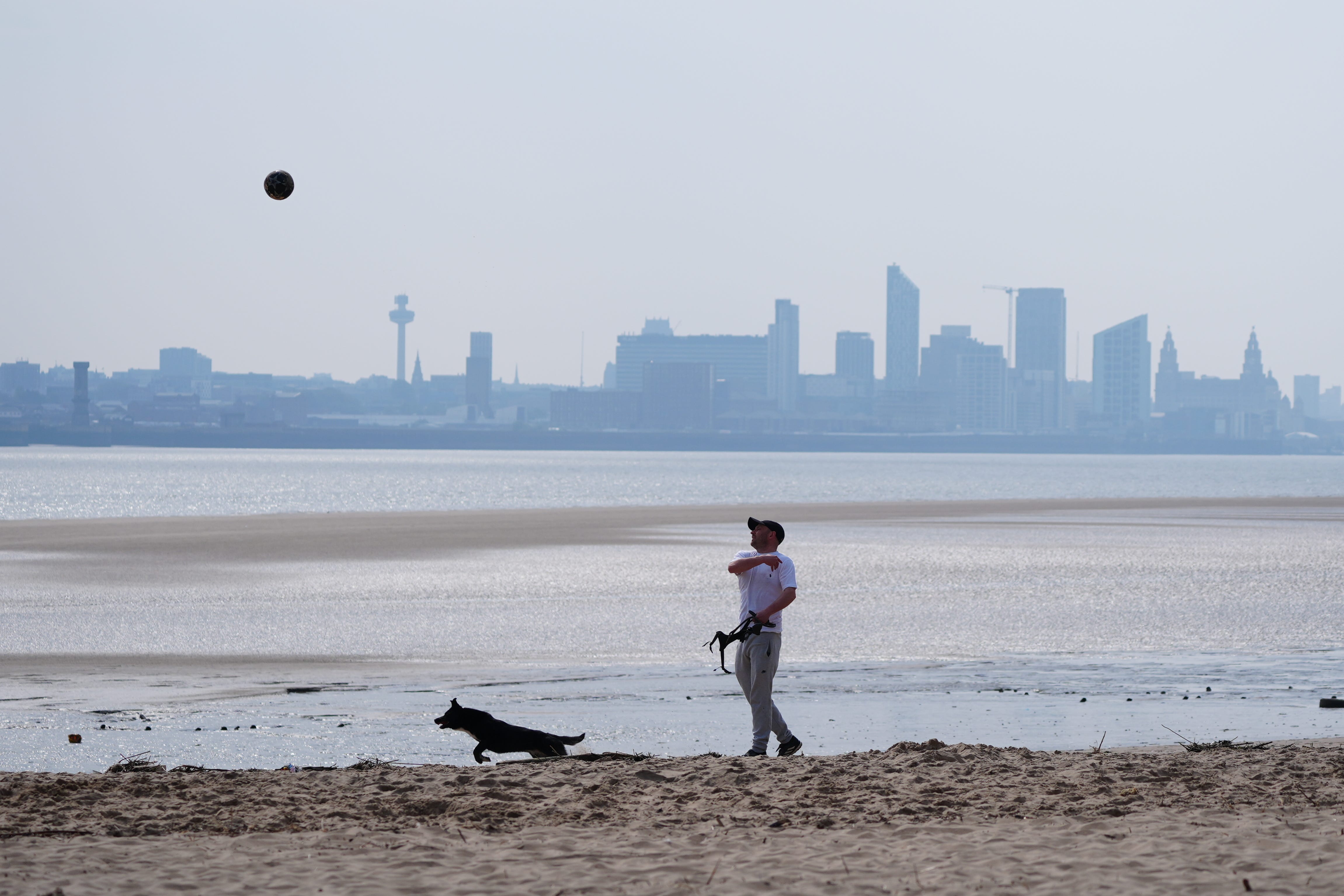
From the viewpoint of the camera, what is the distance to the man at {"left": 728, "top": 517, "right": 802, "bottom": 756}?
33.5ft

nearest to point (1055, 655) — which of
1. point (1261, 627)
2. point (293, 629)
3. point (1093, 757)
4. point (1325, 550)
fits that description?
point (1261, 627)

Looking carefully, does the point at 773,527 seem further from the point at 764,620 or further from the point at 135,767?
the point at 135,767

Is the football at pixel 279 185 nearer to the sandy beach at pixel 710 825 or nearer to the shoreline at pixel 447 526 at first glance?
the sandy beach at pixel 710 825

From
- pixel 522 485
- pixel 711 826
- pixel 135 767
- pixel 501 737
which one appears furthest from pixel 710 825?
pixel 522 485

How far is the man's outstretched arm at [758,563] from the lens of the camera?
10.2 meters

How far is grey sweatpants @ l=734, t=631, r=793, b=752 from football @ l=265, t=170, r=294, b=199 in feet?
17.8

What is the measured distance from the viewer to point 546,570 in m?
30.2

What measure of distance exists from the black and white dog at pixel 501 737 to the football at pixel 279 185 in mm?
4585

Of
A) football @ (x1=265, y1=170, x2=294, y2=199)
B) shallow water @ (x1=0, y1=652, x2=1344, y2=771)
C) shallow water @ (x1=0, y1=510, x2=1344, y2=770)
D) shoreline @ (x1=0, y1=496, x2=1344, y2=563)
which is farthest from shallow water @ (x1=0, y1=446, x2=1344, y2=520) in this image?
football @ (x1=265, y1=170, x2=294, y2=199)

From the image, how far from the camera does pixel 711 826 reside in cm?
808

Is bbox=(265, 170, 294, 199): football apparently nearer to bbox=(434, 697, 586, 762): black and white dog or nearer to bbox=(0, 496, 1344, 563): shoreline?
bbox=(434, 697, 586, 762): black and white dog

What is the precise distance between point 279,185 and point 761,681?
5.77 meters

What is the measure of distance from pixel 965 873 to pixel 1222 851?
136cm

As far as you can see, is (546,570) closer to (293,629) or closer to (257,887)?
(293,629)
